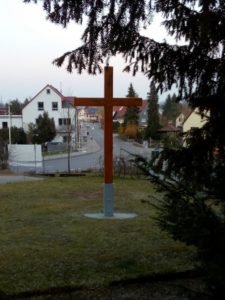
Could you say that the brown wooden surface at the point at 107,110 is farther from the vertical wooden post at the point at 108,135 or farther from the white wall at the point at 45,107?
the white wall at the point at 45,107

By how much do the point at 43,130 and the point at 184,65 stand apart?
59.4m

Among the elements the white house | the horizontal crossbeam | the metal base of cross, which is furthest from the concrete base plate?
the white house

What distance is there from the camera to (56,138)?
68.2 meters

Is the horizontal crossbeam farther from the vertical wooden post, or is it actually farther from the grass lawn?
the grass lawn

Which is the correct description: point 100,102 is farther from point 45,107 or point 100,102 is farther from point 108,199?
point 45,107

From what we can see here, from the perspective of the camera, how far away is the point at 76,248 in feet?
23.2

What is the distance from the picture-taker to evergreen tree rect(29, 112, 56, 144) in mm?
62106

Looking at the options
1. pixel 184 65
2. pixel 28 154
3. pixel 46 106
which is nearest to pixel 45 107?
pixel 46 106

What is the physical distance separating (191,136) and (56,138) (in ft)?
213

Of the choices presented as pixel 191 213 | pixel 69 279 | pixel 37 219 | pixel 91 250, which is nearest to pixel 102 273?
pixel 69 279

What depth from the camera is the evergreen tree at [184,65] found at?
307 cm

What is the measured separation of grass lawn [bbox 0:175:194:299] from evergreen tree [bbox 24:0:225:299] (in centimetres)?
76

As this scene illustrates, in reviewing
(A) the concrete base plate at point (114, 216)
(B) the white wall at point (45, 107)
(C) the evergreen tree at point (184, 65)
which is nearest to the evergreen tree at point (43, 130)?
(B) the white wall at point (45, 107)

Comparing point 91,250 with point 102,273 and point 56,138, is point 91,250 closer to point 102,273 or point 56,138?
point 102,273
